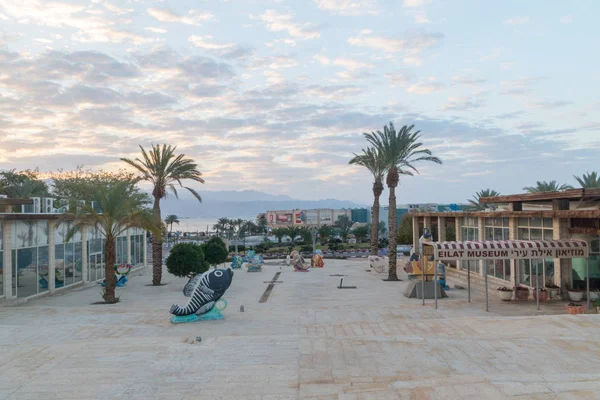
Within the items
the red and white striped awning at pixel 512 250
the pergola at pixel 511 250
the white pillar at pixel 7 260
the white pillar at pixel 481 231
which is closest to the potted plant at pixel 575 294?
the pergola at pixel 511 250

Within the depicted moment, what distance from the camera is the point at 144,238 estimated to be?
42.6 metres

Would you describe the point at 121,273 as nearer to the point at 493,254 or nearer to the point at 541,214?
the point at 493,254

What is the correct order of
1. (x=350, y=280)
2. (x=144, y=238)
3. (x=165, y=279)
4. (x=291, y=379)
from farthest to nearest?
(x=144, y=238) → (x=165, y=279) → (x=350, y=280) → (x=291, y=379)

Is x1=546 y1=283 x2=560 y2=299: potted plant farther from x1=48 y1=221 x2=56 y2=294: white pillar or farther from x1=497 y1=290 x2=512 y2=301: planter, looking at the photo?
x1=48 y1=221 x2=56 y2=294: white pillar

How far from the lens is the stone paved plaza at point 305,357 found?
28.7 feet

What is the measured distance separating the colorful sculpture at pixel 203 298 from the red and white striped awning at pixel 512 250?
8.04m

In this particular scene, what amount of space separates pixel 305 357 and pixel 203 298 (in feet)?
22.7

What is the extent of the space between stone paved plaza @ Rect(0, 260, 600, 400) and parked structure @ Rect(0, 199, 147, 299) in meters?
4.62

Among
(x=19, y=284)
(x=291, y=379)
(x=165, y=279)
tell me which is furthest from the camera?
(x=165, y=279)

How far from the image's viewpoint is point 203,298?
16.9m

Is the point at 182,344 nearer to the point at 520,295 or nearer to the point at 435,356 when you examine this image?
the point at 435,356

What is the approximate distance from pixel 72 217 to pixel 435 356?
1854 centimetres

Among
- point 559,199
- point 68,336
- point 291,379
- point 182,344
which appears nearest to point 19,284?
point 68,336

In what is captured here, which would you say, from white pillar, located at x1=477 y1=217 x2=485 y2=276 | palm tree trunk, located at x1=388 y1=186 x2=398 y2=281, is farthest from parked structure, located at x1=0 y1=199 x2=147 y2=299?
white pillar, located at x1=477 y1=217 x2=485 y2=276
